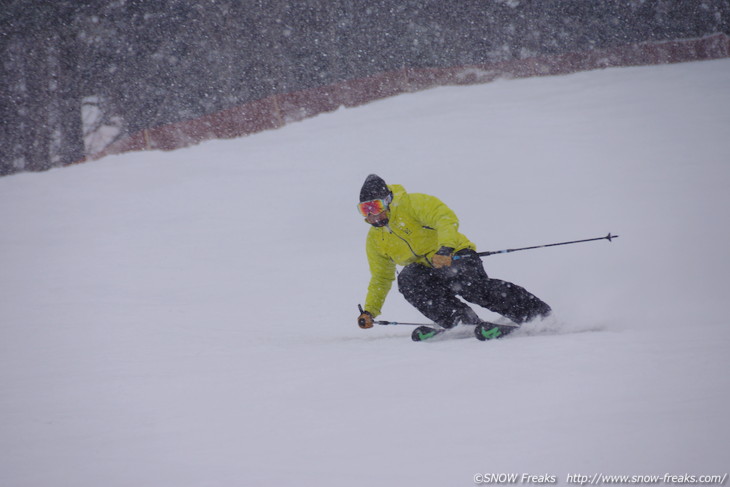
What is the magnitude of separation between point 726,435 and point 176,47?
1588cm

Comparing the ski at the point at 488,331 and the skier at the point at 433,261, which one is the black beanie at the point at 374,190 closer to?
the skier at the point at 433,261

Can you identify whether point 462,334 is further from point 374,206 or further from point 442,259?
point 374,206

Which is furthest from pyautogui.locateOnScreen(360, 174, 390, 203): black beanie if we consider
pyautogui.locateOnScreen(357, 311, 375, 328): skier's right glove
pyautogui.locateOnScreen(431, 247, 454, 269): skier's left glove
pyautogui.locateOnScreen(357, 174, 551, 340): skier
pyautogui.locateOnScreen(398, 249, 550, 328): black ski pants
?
pyautogui.locateOnScreen(357, 311, 375, 328): skier's right glove

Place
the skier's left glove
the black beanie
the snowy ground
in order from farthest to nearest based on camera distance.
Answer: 1. the black beanie
2. the skier's left glove
3. the snowy ground

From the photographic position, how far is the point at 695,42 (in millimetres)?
13938

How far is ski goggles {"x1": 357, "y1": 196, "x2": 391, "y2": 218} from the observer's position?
13.9 ft

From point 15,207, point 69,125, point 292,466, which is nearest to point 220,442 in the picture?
point 292,466

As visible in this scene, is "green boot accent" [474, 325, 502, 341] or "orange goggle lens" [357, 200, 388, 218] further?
"orange goggle lens" [357, 200, 388, 218]

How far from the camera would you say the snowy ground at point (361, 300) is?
2.23m

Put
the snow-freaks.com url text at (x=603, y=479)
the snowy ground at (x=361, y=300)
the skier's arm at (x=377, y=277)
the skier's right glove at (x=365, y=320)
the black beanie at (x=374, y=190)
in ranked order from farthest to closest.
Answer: the skier's arm at (x=377, y=277) < the skier's right glove at (x=365, y=320) < the black beanie at (x=374, y=190) < the snowy ground at (x=361, y=300) < the snow-freaks.com url text at (x=603, y=479)

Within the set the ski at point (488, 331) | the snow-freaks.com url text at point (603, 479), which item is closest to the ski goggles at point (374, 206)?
the ski at point (488, 331)

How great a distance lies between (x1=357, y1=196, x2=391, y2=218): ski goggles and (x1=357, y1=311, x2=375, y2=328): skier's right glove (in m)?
0.91

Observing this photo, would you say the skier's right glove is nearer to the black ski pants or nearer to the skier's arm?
the skier's arm

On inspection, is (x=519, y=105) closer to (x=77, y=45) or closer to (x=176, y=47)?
(x=176, y=47)
